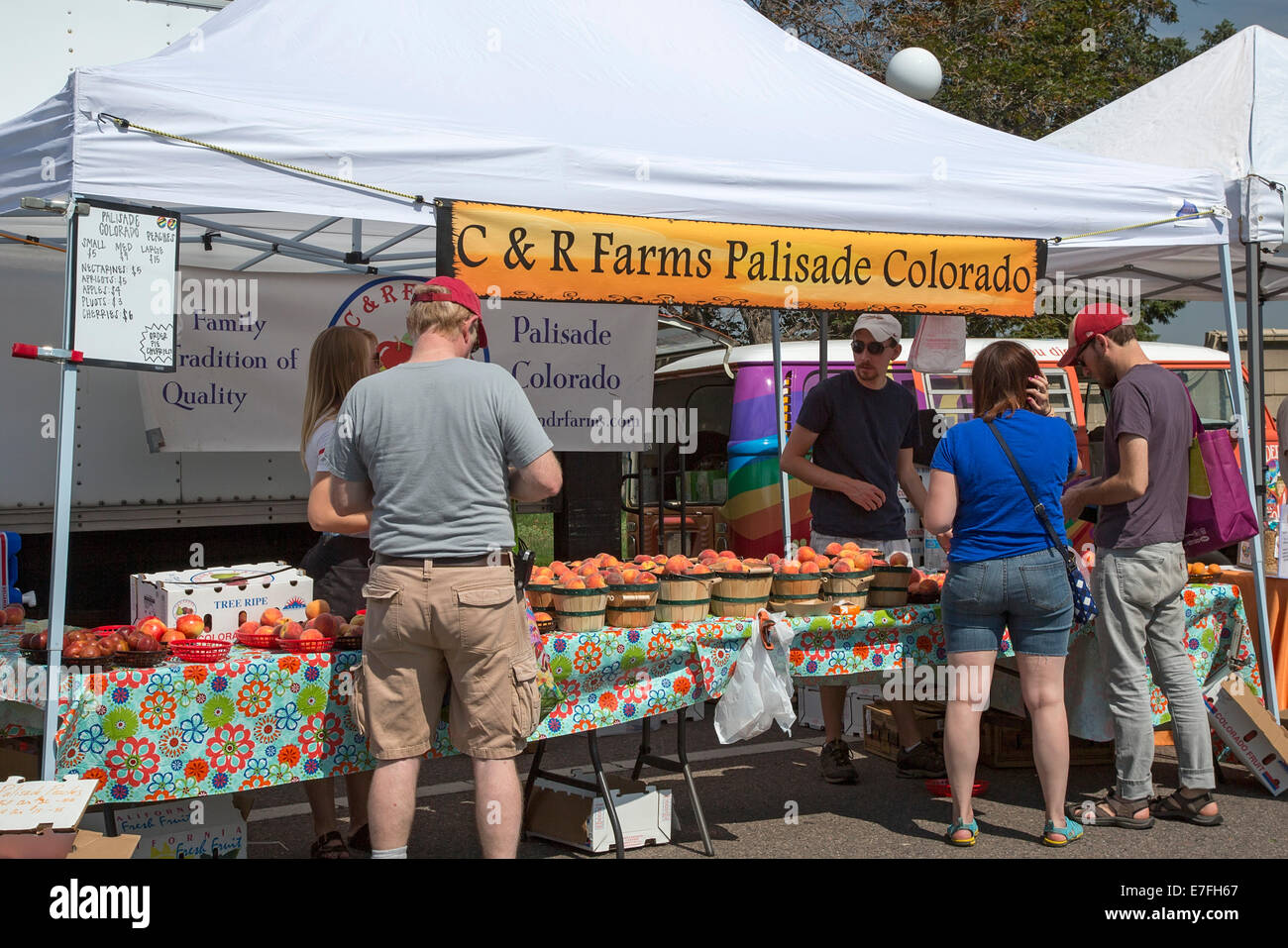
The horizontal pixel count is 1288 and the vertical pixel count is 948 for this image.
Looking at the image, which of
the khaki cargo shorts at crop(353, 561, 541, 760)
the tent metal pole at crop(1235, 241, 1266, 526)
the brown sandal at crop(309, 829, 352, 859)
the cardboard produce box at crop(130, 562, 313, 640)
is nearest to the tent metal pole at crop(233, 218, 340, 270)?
the cardboard produce box at crop(130, 562, 313, 640)

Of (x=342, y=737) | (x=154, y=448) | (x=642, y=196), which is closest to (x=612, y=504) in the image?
(x=154, y=448)

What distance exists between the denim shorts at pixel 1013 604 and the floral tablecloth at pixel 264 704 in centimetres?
52

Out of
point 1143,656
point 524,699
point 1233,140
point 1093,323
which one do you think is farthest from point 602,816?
point 1233,140

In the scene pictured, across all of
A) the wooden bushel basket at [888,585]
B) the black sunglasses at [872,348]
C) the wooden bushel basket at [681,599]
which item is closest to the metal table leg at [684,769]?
the wooden bushel basket at [681,599]

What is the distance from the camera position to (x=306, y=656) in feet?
12.4

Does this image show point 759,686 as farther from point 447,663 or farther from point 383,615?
point 383,615

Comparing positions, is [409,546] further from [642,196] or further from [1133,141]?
[1133,141]

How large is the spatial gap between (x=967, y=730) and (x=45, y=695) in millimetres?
2995

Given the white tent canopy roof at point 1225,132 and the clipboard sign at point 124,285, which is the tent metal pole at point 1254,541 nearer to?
the white tent canopy roof at point 1225,132

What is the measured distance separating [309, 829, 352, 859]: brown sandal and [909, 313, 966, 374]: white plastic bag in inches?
154

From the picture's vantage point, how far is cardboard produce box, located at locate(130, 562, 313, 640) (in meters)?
4.04

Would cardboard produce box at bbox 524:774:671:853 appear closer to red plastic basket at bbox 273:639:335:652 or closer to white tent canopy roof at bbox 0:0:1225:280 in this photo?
red plastic basket at bbox 273:639:335:652

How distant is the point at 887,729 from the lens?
5.98 meters

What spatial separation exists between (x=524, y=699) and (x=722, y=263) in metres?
1.91
